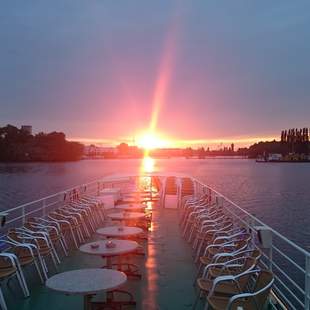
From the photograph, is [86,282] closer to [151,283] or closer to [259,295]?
[259,295]

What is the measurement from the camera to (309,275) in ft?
10.0

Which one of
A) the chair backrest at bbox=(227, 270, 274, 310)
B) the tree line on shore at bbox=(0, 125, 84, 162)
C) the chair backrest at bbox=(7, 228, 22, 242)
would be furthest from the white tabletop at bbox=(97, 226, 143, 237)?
the tree line on shore at bbox=(0, 125, 84, 162)

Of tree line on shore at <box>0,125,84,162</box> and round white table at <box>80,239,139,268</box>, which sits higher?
tree line on shore at <box>0,125,84,162</box>

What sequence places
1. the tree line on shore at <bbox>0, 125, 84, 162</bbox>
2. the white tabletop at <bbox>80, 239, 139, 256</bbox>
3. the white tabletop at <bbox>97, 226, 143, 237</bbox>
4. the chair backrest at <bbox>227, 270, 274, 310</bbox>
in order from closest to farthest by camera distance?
the chair backrest at <bbox>227, 270, 274, 310</bbox>
the white tabletop at <bbox>80, 239, 139, 256</bbox>
the white tabletop at <bbox>97, 226, 143, 237</bbox>
the tree line on shore at <bbox>0, 125, 84, 162</bbox>

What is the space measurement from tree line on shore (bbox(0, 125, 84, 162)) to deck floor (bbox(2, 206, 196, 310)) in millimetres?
87331

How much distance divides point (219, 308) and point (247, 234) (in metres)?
1.77

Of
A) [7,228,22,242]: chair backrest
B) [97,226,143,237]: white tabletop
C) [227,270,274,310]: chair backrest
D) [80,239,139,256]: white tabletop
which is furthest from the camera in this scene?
[97,226,143,237]: white tabletop

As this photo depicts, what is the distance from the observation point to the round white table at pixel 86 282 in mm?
2818

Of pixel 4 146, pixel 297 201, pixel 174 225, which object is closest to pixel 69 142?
pixel 4 146

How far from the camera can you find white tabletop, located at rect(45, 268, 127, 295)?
2822mm

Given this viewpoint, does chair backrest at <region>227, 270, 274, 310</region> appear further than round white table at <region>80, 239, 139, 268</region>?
No

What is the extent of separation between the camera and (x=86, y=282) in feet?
9.81

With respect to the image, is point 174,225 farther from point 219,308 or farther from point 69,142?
point 69,142

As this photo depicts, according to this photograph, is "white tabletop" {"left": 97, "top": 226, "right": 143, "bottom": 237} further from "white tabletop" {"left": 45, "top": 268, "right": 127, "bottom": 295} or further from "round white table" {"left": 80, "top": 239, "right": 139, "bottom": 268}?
"white tabletop" {"left": 45, "top": 268, "right": 127, "bottom": 295}
